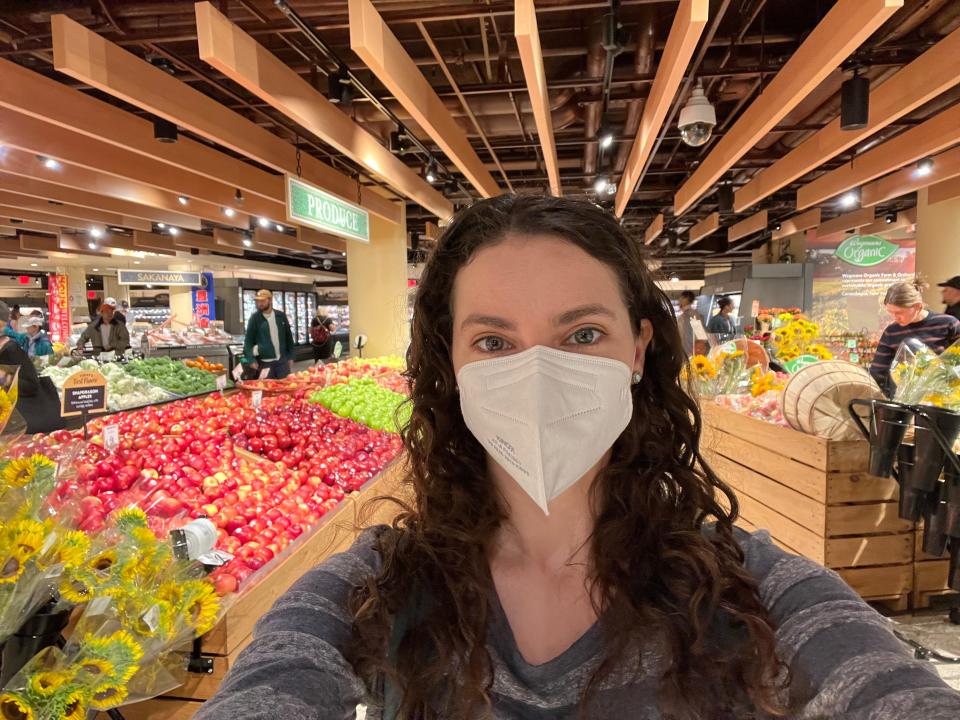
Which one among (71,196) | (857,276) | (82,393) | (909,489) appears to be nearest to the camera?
(909,489)

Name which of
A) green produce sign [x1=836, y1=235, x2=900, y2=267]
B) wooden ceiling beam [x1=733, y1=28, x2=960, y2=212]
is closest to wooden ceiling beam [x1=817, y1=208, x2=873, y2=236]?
green produce sign [x1=836, y1=235, x2=900, y2=267]

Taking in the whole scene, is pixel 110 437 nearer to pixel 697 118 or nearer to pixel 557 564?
pixel 557 564

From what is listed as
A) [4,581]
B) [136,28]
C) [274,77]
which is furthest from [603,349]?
[136,28]

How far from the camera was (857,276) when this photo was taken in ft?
41.6

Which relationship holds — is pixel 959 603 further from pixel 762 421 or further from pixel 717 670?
pixel 717 670

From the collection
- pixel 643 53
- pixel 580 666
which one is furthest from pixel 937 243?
pixel 580 666

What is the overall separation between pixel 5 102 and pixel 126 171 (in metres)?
2.46

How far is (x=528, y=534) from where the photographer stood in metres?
1.14

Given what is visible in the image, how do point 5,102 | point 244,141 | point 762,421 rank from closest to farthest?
1. point 5,102
2. point 762,421
3. point 244,141

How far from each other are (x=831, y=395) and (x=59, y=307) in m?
19.3

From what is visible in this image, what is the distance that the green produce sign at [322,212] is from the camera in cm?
494

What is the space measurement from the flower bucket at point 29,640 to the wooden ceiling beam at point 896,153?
7220mm

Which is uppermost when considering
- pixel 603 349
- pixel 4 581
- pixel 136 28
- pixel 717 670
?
pixel 136 28

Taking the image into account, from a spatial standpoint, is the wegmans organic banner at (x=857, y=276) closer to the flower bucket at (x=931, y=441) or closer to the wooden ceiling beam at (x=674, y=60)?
the wooden ceiling beam at (x=674, y=60)
